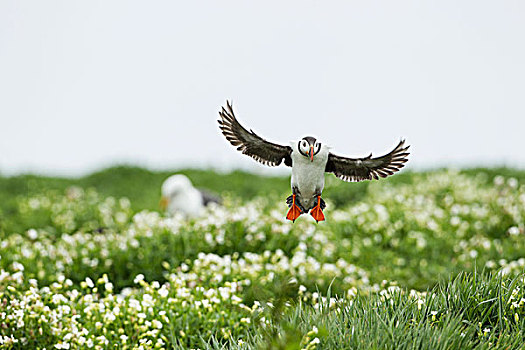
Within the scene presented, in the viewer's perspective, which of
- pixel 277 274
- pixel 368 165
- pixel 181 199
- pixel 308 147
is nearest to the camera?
pixel 308 147

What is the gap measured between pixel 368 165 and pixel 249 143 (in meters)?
0.62

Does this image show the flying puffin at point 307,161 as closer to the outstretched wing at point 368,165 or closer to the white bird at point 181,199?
the outstretched wing at point 368,165

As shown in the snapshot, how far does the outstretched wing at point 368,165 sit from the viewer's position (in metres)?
2.86

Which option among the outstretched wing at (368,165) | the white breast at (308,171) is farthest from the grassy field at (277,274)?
the outstretched wing at (368,165)

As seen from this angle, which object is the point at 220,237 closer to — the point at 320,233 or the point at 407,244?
the point at 320,233

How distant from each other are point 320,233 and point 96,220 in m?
4.93

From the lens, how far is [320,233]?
8.36 metres

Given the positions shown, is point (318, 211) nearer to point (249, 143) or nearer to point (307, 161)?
point (307, 161)

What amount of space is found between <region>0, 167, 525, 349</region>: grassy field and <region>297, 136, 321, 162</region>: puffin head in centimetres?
94

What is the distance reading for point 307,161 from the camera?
2826 mm

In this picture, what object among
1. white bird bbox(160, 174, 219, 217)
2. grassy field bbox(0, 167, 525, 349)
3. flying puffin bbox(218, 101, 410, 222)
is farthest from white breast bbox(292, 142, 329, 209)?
white bird bbox(160, 174, 219, 217)

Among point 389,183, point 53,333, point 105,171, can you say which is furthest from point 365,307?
point 105,171

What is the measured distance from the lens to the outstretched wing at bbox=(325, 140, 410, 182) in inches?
112

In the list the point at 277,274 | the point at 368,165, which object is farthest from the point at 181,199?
the point at 368,165
